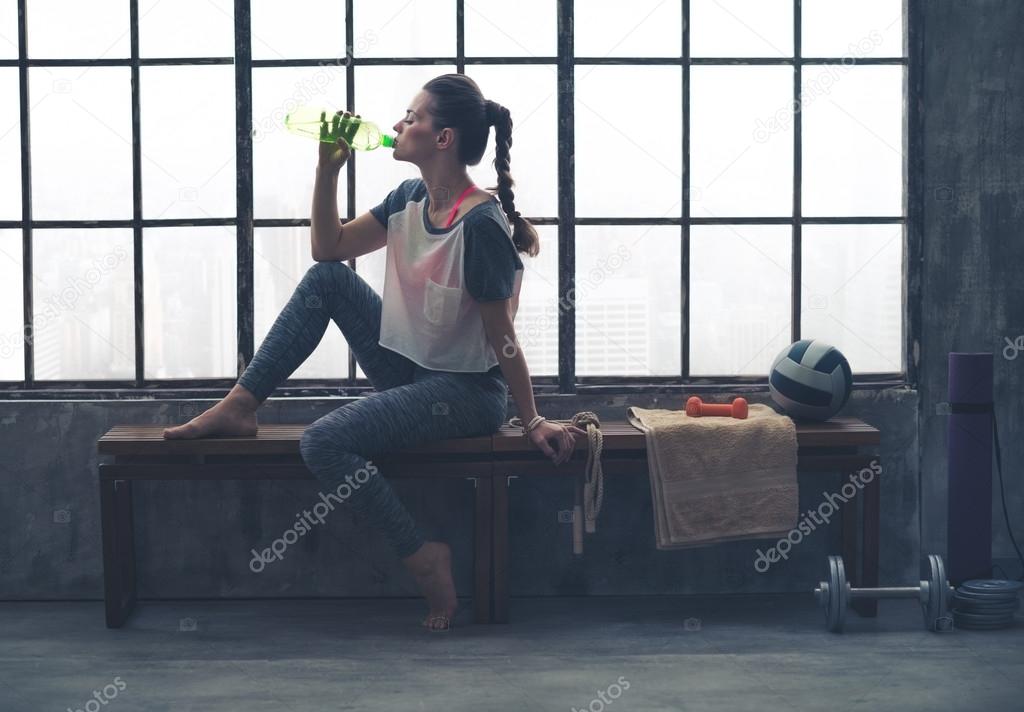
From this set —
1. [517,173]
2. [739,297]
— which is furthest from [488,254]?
[739,297]

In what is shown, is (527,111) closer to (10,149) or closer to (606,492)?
(606,492)

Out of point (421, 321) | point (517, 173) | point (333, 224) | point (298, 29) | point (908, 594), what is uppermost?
point (298, 29)

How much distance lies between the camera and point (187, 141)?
134 inches

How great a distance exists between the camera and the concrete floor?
8.09 ft

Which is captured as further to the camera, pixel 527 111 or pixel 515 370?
pixel 527 111

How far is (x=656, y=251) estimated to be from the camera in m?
3.44

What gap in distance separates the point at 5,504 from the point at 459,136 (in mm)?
1638

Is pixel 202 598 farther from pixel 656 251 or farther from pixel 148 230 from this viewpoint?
pixel 656 251

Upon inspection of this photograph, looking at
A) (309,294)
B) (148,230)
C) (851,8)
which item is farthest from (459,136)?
(851,8)

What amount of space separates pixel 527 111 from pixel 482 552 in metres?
1.24

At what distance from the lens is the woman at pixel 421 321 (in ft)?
9.64

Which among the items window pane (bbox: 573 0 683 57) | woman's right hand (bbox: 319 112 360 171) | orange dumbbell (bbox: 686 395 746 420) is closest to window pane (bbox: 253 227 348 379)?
woman's right hand (bbox: 319 112 360 171)

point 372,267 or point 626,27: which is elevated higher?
point 626,27

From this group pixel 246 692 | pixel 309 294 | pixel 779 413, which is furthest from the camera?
pixel 779 413
